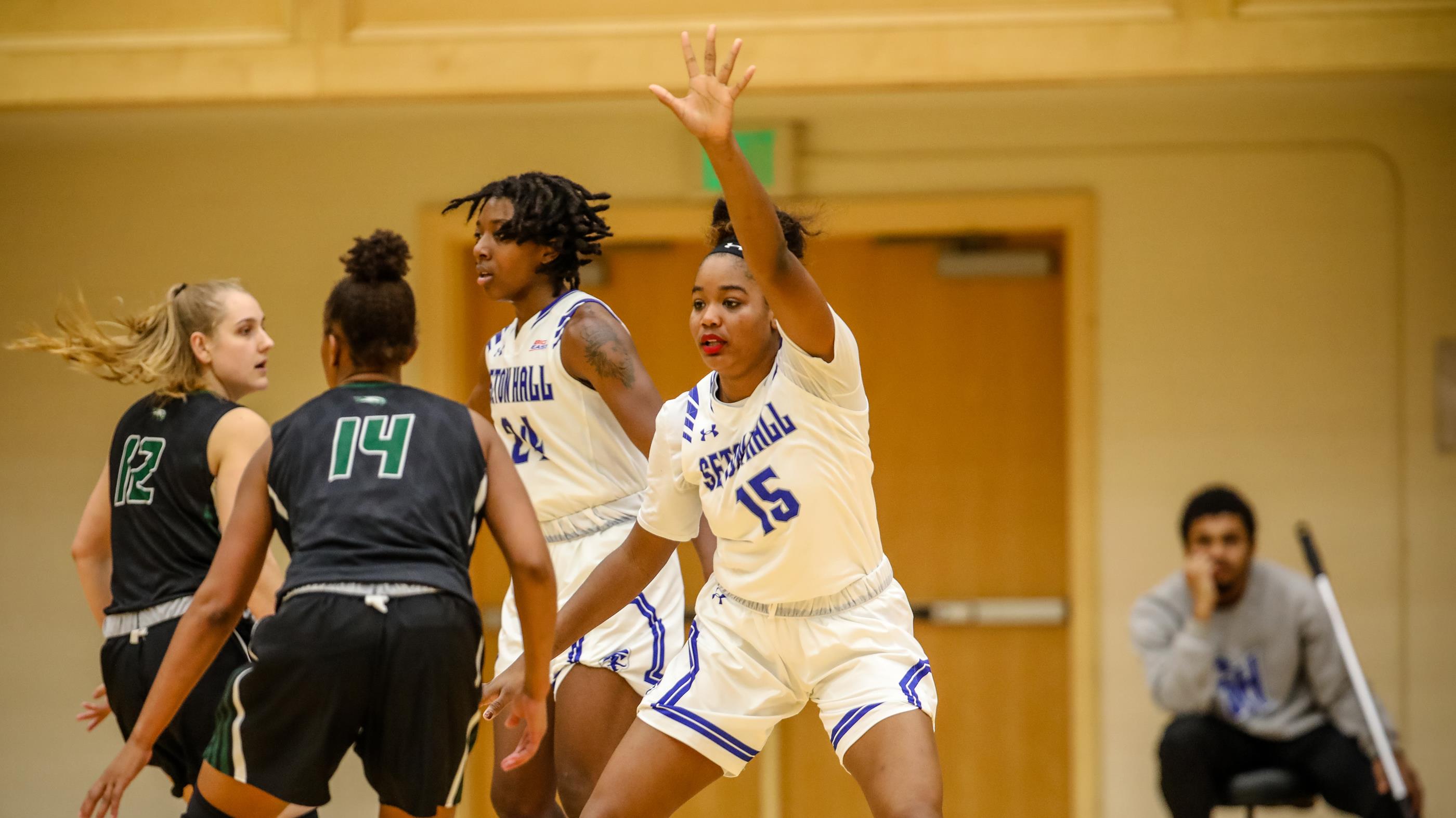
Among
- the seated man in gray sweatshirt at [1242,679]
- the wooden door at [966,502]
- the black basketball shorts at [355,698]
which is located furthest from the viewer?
the wooden door at [966,502]

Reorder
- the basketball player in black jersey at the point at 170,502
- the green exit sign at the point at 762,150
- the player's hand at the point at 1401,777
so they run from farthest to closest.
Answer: the green exit sign at the point at 762,150 → the player's hand at the point at 1401,777 → the basketball player in black jersey at the point at 170,502

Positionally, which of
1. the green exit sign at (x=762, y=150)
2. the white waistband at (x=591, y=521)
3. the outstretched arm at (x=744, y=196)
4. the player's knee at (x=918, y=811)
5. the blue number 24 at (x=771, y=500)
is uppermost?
the green exit sign at (x=762, y=150)

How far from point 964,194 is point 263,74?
2635 millimetres

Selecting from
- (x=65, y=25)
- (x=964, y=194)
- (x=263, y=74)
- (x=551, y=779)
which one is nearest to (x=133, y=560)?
(x=551, y=779)

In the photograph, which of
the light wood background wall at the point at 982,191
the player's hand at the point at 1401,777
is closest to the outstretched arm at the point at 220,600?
the light wood background wall at the point at 982,191

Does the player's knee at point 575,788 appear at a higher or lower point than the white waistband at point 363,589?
lower

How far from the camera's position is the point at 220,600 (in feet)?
8.16

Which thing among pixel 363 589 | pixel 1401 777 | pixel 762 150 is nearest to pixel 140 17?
pixel 762 150

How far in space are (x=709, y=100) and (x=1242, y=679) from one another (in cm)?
295

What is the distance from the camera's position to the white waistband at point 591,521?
3232 millimetres

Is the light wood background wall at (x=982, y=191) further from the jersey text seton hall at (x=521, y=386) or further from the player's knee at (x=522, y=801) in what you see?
the player's knee at (x=522, y=801)

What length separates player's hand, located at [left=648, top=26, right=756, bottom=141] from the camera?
2428 millimetres

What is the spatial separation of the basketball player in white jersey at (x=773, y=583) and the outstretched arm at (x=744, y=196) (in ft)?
0.18

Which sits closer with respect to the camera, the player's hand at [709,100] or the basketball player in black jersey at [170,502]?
the player's hand at [709,100]
